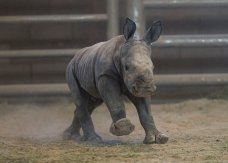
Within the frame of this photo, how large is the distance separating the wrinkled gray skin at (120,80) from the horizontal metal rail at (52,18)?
221 centimetres

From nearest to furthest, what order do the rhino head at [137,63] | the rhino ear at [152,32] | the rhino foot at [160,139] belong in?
1. the rhino head at [137,63]
2. the rhino foot at [160,139]
3. the rhino ear at [152,32]

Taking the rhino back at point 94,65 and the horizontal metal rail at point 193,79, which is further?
the horizontal metal rail at point 193,79

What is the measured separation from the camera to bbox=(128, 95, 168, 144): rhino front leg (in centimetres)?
409

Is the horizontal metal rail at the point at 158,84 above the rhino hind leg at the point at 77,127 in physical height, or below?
below

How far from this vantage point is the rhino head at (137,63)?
12.7 ft

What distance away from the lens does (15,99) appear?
7363mm

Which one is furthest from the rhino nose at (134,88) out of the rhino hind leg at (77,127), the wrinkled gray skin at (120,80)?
the rhino hind leg at (77,127)

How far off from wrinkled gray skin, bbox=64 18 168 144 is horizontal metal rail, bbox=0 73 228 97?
7.54 ft

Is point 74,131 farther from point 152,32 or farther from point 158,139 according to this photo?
point 152,32

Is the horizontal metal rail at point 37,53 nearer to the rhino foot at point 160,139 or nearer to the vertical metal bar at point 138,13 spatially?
the vertical metal bar at point 138,13

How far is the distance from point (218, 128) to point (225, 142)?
114 centimetres

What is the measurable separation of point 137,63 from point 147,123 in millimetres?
498

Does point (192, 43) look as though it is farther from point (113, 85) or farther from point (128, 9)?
point (113, 85)

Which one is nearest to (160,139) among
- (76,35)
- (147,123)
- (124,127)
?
(147,123)
